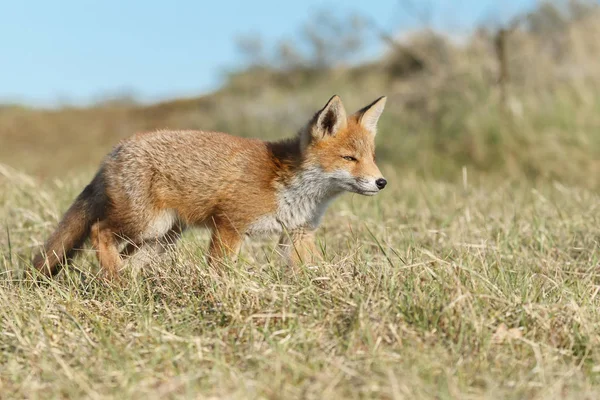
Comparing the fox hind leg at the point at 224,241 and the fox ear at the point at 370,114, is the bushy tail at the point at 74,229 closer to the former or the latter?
the fox hind leg at the point at 224,241

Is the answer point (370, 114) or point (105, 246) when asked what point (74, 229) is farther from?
point (370, 114)

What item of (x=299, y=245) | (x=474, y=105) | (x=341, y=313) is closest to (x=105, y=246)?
(x=299, y=245)

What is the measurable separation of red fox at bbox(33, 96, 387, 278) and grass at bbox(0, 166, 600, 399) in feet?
1.10

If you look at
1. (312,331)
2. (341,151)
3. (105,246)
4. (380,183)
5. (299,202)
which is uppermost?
(341,151)

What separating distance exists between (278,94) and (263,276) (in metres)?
17.0

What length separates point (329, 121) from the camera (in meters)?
Result: 5.30

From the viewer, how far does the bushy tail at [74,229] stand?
512 centimetres

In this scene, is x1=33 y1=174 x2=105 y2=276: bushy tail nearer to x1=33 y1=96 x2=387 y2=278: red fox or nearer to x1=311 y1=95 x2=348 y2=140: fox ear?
x1=33 y1=96 x2=387 y2=278: red fox

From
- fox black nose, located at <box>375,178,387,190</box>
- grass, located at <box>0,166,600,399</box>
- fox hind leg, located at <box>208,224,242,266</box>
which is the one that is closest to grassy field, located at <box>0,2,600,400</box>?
grass, located at <box>0,166,600,399</box>

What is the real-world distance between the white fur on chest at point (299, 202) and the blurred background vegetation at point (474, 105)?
6.00 m

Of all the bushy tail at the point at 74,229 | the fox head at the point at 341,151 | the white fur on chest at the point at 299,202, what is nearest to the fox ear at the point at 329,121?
the fox head at the point at 341,151

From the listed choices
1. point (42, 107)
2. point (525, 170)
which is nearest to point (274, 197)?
point (525, 170)

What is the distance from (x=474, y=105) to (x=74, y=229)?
8.70 metres

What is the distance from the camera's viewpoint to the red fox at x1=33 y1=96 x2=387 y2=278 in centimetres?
500
